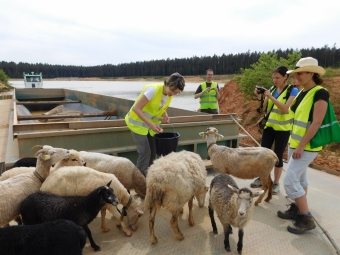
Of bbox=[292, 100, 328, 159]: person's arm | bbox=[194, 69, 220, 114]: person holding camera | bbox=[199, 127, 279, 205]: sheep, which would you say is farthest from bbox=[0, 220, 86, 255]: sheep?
bbox=[194, 69, 220, 114]: person holding camera

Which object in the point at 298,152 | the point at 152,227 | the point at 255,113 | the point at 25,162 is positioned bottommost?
the point at 152,227

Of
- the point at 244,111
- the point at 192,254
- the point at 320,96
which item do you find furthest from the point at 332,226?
the point at 244,111

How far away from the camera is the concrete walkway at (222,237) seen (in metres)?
2.83

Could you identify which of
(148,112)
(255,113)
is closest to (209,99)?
(148,112)

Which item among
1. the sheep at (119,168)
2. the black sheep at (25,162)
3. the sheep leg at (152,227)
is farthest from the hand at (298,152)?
the black sheep at (25,162)

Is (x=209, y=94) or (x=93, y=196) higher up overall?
(x=209, y=94)

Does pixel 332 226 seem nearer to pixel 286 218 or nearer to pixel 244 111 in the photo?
pixel 286 218

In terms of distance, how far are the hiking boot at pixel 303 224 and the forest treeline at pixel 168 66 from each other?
39.1m

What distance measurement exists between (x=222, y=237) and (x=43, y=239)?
85.3 inches

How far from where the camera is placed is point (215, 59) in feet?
206

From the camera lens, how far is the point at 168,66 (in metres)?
81.1

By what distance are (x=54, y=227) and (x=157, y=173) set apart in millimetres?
1266

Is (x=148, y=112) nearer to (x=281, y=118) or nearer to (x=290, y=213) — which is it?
(x=281, y=118)

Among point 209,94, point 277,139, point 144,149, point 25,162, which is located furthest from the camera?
point 209,94
